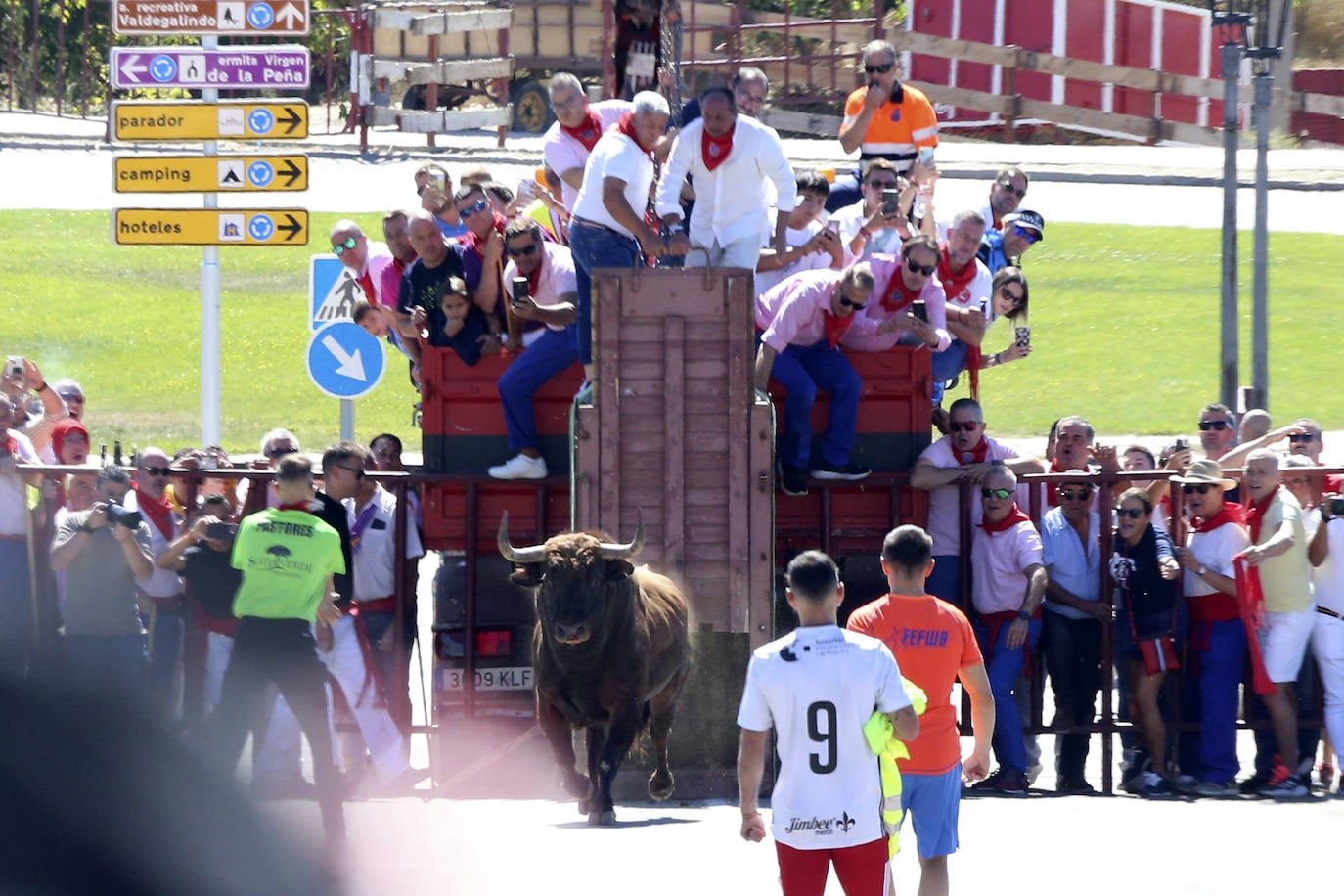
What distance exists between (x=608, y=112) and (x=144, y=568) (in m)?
4.04

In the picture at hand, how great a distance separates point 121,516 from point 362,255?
2775mm

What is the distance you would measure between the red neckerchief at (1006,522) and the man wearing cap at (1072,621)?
0.24 m

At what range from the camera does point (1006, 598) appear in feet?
39.9

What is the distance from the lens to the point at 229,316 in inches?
1128

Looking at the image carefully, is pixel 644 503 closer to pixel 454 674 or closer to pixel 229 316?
pixel 454 674

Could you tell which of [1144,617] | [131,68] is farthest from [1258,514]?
[131,68]

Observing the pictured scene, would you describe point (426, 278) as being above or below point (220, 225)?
below

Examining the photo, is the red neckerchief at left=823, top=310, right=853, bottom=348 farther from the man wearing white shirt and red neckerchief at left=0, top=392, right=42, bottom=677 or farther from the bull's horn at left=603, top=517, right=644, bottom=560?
the man wearing white shirt and red neckerchief at left=0, top=392, right=42, bottom=677

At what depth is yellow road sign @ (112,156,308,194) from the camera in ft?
50.6

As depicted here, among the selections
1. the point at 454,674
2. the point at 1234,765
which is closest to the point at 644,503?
the point at 454,674

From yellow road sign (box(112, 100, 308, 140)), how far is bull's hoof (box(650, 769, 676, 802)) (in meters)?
6.25

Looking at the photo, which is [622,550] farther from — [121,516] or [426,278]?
[121,516]

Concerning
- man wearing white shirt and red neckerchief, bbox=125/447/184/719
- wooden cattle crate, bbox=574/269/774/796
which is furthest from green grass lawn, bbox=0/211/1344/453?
wooden cattle crate, bbox=574/269/774/796

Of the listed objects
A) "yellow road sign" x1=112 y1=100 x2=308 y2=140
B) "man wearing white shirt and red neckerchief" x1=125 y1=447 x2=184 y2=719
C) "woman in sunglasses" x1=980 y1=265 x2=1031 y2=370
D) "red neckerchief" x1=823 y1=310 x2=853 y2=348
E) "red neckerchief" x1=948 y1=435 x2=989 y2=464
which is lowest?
"man wearing white shirt and red neckerchief" x1=125 y1=447 x2=184 y2=719
